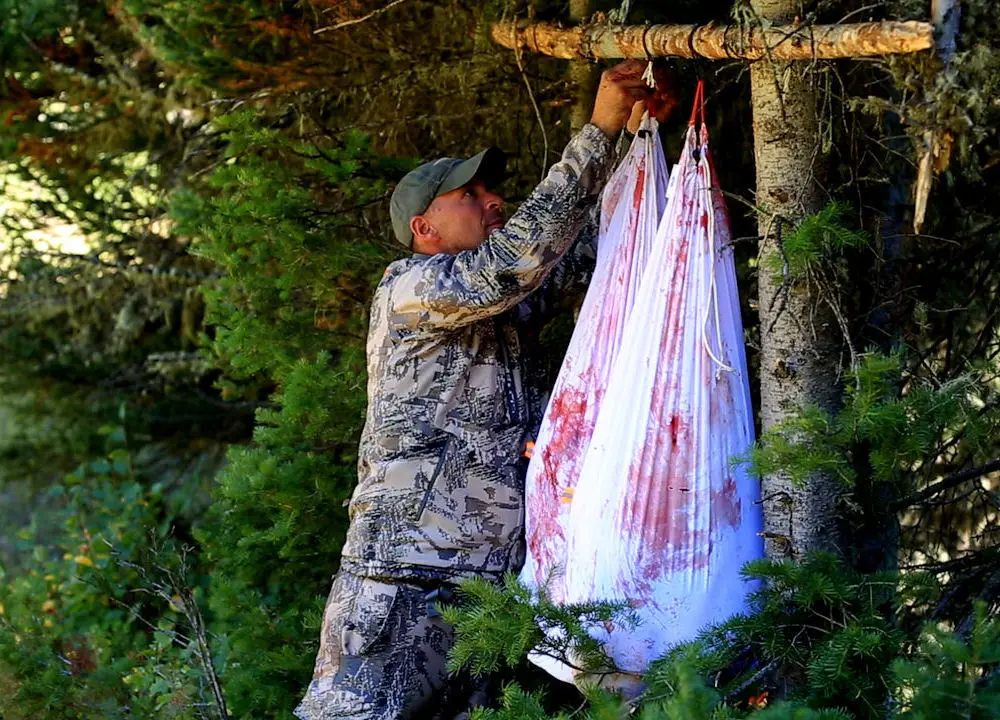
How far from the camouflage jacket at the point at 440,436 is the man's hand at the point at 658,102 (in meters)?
0.22

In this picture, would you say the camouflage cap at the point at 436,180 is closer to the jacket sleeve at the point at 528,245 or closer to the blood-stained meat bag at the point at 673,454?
the jacket sleeve at the point at 528,245

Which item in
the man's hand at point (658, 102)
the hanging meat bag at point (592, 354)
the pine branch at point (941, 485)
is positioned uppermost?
the man's hand at point (658, 102)

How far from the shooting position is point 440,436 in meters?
3.09

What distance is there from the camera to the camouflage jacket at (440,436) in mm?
3039

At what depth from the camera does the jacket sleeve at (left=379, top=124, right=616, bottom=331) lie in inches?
112

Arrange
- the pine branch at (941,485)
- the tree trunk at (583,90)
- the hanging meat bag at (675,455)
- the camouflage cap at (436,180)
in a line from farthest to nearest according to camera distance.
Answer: the tree trunk at (583,90) < the camouflage cap at (436,180) < the pine branch at (941,485) < the hanging meat bag at (675,455)

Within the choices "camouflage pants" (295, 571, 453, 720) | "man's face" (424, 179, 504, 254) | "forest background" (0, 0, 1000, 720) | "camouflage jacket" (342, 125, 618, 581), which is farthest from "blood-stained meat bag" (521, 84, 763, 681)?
"man's face" (424, 179, 504, 254)

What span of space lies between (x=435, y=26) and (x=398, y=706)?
8.10ft

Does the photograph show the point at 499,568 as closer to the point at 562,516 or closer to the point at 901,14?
the point at 562,516

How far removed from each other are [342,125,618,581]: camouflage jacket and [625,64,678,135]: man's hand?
0.74 feet

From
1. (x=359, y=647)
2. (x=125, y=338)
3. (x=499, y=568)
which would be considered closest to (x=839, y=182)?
(x=499, y=568)

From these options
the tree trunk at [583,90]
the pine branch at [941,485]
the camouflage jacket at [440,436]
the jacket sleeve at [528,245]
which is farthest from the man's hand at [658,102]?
the pine branch at [941,485]

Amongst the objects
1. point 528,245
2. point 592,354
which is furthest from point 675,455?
point 528,245

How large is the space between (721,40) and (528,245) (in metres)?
0.65
